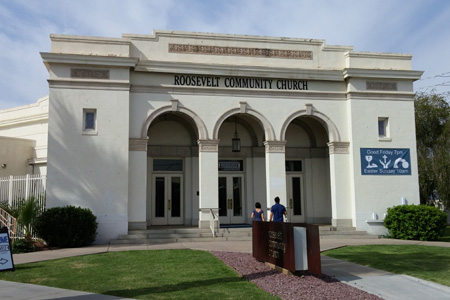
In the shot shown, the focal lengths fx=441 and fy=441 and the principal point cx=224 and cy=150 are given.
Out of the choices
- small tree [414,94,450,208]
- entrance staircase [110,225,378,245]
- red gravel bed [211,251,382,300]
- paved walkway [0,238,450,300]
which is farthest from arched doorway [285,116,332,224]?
small tree [414,94,450,208]

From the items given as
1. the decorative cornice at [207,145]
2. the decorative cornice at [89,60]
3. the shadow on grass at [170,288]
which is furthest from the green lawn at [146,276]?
the decorative cornice at [89,60]

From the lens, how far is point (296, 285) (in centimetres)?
863

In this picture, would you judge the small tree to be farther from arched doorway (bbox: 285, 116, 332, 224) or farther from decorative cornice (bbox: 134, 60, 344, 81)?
decorative cornice (bbox: 134, 60, 344, 81)

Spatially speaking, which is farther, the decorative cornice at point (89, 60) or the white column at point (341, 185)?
the white column at point (341, 185)

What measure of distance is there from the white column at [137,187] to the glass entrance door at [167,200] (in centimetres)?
275

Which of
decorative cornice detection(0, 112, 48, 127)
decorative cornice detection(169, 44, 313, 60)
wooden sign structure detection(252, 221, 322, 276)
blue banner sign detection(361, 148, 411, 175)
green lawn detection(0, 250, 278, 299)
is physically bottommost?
green lawn detection(0, 250, 278, 299)

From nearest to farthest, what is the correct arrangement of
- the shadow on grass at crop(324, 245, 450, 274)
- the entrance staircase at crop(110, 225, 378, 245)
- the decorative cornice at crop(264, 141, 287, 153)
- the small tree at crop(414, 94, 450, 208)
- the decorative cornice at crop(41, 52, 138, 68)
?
the shadow on grass at crop(324, 245, 450, 274) → the entrance staircase at crop(110, 225, 378, 245) → the decorative cornice at crop(41, 52, 138, 68) → the decorative cornice at crop(264, 141, 287, 153) → the small tree at crop(414, 94, 450, 208)

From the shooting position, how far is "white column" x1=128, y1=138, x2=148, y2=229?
57.7 feet

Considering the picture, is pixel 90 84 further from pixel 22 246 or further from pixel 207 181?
pixel 22 246

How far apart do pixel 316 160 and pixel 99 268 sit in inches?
542

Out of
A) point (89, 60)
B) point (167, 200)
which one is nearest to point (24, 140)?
point (89, 60)

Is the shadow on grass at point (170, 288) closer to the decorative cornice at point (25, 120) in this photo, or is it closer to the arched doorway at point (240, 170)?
the arched doorway at point (240, 170)

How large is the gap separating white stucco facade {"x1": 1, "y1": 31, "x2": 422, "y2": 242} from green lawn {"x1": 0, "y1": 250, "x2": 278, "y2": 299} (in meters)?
5.32

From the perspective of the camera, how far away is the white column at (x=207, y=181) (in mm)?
18125
